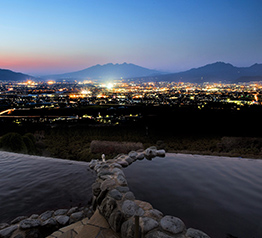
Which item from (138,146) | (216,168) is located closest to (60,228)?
(216,168)

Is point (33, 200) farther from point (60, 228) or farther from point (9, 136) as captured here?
point (9, 136)

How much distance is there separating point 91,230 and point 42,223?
177cm

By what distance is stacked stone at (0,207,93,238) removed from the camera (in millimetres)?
4723

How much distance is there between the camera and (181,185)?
602 cm

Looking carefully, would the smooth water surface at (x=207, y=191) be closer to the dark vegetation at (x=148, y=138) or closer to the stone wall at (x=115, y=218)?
the stone wall at (x=115, y=218)

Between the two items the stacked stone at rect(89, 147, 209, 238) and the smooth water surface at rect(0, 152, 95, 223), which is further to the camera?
the smooth water surface at rect(0, 152, 95, 223)

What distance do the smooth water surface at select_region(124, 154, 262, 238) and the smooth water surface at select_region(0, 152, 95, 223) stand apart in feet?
6.62

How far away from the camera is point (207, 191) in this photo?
567 cm

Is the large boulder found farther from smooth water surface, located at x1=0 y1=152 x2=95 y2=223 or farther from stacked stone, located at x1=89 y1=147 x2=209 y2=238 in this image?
smooth water surface, located at x1=0 y1=152 x2=95 y2=223

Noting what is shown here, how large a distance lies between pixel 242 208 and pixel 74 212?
15.8 ft

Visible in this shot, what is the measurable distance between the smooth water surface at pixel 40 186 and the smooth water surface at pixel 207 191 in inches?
79.4

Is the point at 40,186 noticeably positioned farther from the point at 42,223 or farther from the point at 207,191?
the point at 207,191

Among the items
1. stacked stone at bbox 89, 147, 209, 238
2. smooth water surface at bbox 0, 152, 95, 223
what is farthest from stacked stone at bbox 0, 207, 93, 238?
stacked stone at bbox 89, 147, 209, 238

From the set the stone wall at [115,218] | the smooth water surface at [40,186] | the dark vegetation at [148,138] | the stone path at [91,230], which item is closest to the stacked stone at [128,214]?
the stone wall at [115,218]
